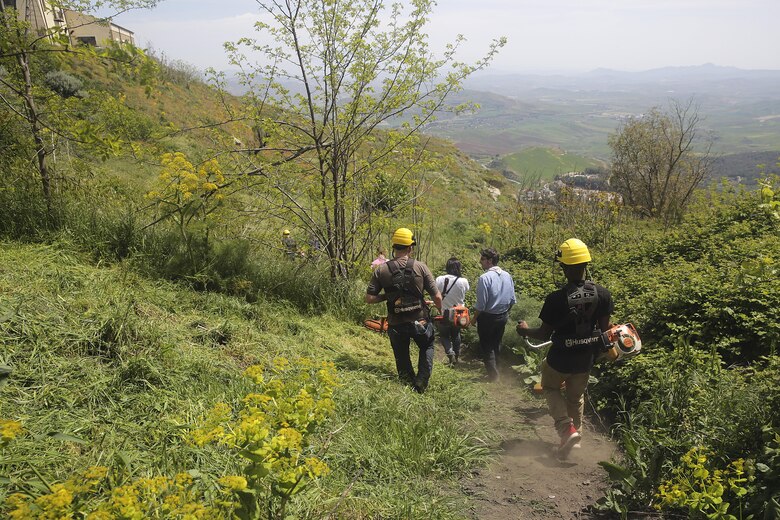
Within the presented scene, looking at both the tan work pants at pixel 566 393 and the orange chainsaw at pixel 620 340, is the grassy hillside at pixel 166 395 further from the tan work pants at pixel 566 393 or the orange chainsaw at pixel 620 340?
the orange chainsaw at pixel 620 340

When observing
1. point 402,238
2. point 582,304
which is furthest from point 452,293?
point 582,304

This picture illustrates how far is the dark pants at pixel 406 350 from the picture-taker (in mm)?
5023

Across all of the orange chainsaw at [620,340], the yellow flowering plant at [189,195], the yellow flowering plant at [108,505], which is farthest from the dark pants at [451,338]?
the yellow flowering plant at [108,505]

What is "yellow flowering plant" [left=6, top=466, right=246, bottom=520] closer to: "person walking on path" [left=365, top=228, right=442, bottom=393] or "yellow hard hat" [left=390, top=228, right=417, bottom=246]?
"person walking on path" [left=365, top=228, right=442, bottom=393]

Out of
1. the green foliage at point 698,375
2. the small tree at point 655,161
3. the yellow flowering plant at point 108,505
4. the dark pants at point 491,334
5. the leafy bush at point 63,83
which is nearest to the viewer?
the yellow flowering plant at point 108,505

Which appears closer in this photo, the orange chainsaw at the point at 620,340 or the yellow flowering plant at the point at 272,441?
the yellow flowering plant at the point at 272,441

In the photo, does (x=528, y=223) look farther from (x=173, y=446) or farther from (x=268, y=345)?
(x=173, y=446)

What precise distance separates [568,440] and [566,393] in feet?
1.31

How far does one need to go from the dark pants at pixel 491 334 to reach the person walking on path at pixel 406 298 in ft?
4.05

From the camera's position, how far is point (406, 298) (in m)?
4.96

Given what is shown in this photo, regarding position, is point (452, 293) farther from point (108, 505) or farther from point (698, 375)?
point (108, 505)

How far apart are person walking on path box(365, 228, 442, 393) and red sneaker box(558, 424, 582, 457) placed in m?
1.53

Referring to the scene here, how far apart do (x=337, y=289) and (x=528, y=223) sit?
306 inches

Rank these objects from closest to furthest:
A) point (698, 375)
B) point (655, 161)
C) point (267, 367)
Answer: point (698, 375)
point (267, 367)
point (655, 161)
